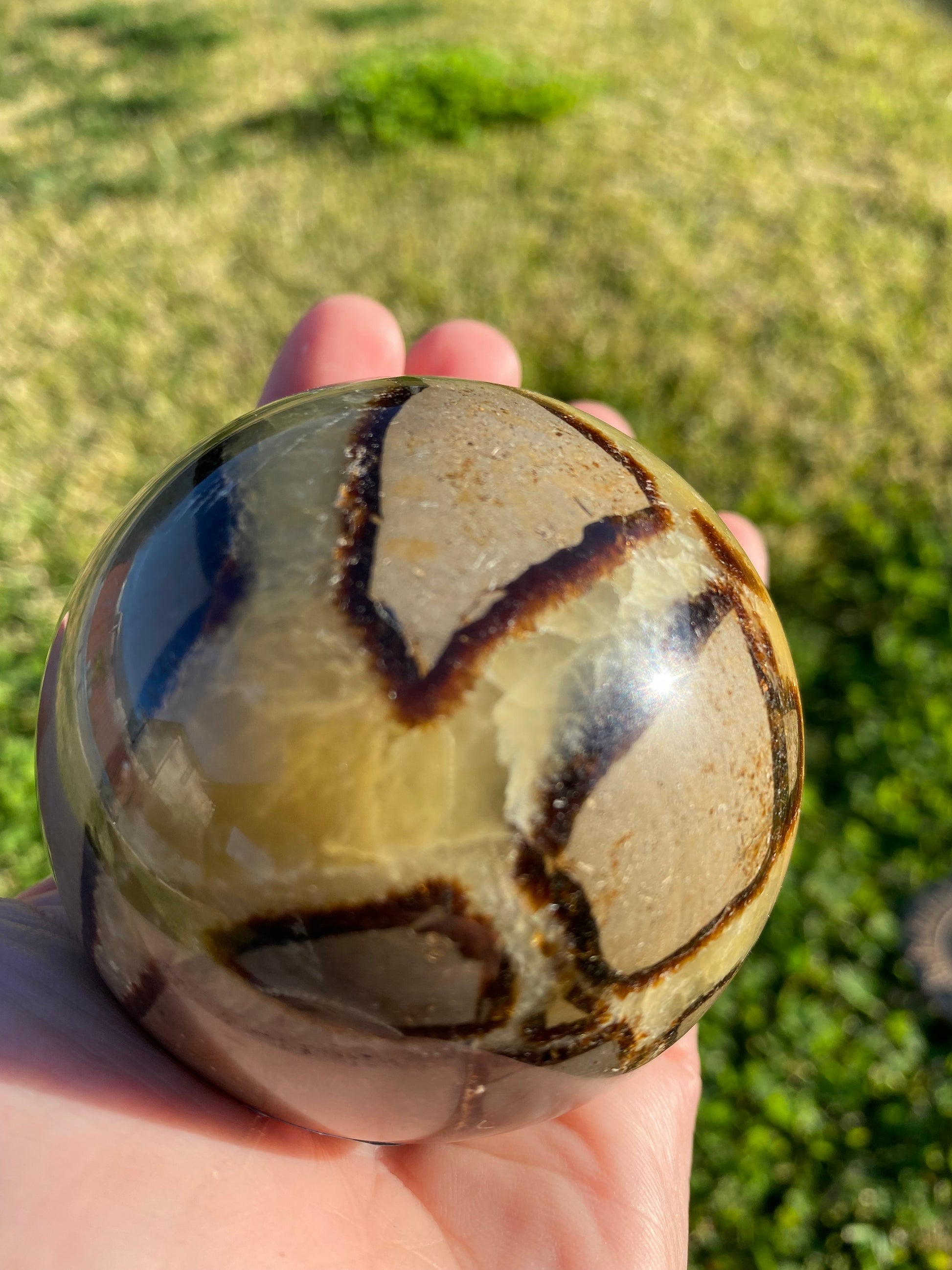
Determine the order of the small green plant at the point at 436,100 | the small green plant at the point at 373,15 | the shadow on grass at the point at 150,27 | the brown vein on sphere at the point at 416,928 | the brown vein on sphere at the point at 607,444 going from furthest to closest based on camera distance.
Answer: the small green plant at the point at 373,15 < the shadow on grass at the point at 150,27 < the small green plant at the point at 436,100 < the brown vein on sphere at the point at 607,444 < the brown vein on sphere at the point at 416,928

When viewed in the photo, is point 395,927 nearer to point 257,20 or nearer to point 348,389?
point 348,389

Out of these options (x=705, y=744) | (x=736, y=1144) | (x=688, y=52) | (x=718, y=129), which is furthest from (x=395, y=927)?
(x=688, y=52)

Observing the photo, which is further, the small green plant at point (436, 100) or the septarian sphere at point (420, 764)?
the small green plant at point (436, 100)

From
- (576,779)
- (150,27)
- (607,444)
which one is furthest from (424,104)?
(576,779)

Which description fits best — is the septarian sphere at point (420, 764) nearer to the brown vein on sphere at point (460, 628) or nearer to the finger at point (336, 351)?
the brown vein on sphere at point (460, 628)

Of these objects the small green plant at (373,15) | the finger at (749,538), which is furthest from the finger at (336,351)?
the small green plant at (373,15)

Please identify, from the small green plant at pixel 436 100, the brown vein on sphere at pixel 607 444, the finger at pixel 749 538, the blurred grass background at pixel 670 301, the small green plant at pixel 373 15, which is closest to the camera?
the brown vein on sphere at pixel 607 444

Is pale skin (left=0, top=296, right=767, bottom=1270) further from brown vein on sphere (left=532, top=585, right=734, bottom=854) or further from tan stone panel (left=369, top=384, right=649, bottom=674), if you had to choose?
tan stone panel (left=369, top=384, right=649, bottom=674)
